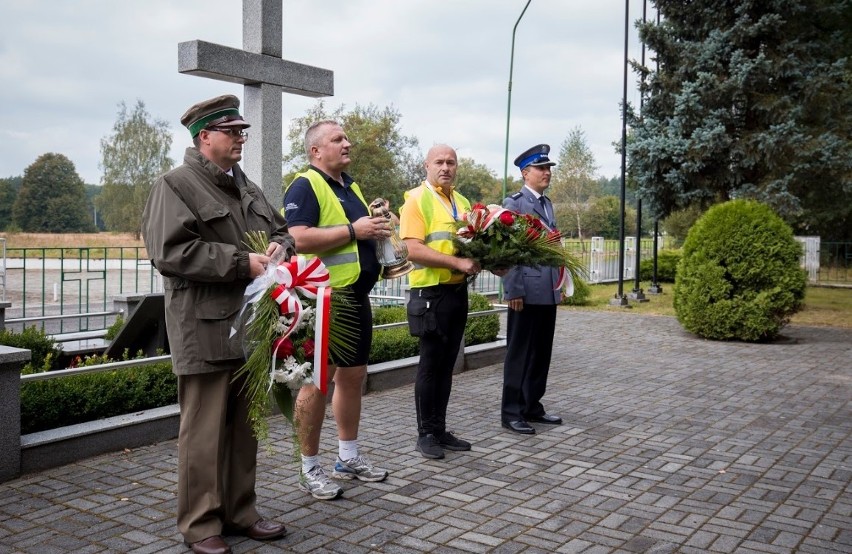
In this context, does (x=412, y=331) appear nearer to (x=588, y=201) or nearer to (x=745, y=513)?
(x=745, y=513)

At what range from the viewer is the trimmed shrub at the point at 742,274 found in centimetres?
1217

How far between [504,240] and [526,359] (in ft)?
4.06

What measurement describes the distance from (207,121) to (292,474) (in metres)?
2.46

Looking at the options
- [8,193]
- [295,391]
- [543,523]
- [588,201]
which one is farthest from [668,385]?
[8,193]

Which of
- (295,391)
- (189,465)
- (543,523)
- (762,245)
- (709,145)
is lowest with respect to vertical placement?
(543,523)

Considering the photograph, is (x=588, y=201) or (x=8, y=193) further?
(x=8, y=193)

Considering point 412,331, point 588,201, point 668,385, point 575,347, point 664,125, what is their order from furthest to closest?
point 588,201 < point 664,125 < point 575,347 < point 668,385 < point 412,331

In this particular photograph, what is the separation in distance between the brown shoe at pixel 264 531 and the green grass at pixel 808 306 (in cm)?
1219

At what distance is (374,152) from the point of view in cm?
4209

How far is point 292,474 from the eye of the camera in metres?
5.41

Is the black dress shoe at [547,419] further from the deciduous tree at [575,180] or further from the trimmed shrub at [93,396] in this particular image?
the deciduous tree at [575,180]

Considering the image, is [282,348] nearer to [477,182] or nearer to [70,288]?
[70,288]

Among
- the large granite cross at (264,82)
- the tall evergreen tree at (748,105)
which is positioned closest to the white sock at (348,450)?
the large granite cross at (264,82)

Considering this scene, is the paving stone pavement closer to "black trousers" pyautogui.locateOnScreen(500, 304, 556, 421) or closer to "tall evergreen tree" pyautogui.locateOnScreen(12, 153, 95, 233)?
"black trousers" pyautogui.locateOnScreen(500, 304, 556, 421)
